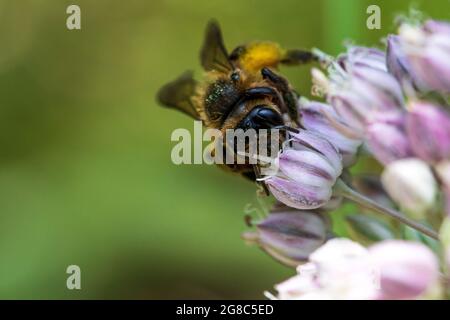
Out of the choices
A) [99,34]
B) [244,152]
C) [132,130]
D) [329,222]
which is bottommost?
[329,222]

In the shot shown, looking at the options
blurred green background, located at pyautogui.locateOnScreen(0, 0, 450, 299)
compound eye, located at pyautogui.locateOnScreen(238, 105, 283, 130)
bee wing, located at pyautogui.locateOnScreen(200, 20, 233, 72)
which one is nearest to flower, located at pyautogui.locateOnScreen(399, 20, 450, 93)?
compound eye, located at pyautogui.locateOnScreen(238, 105, 283, 130)

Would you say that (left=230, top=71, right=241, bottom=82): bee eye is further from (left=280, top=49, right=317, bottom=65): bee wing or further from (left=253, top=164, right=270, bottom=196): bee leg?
(left=280, top=49, right=317, bottom=65): bee wing

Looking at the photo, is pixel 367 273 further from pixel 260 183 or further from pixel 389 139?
pixel 260 183

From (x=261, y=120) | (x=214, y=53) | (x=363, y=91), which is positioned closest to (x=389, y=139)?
(x=363, y=91)
